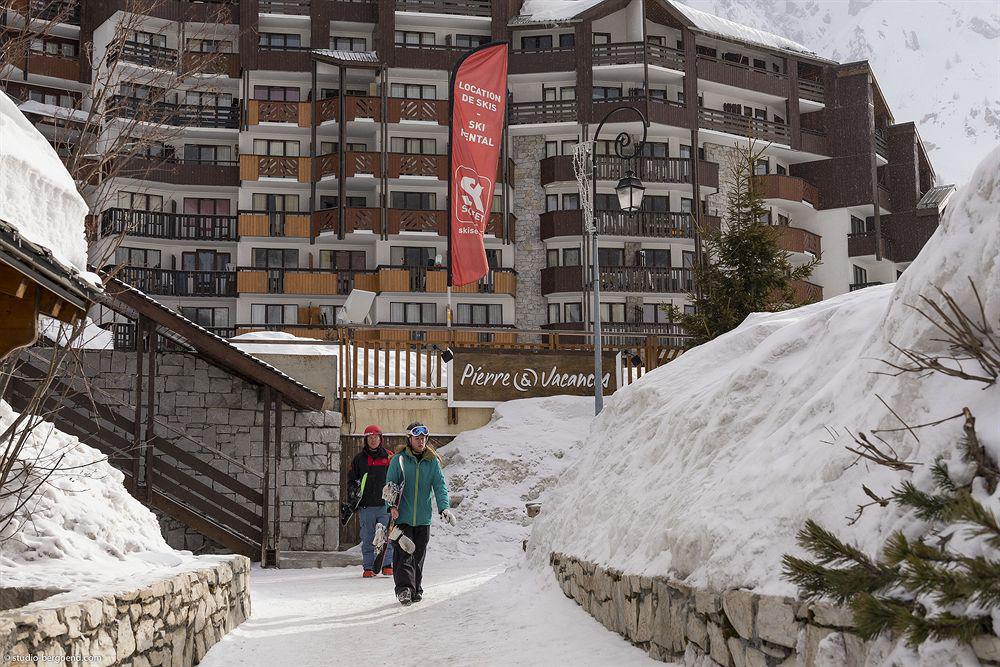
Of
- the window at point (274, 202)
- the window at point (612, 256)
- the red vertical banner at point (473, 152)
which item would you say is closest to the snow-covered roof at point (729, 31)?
the window at point (612, 256)

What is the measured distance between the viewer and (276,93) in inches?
1646

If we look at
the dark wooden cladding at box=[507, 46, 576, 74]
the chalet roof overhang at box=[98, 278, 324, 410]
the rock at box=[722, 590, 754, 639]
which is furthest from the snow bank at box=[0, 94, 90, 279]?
the dark wooden cladding at box=[507, 46, 576, 74]

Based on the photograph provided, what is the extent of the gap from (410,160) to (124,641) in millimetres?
34680

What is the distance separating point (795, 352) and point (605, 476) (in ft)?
7.72

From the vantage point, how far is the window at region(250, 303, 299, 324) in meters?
38.9

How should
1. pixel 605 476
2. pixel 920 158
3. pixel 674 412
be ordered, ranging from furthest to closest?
pixel 920 158 → pixel 605 476 → pixel 674 412

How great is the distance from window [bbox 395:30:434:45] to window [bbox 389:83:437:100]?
1.89m

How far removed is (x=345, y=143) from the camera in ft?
129

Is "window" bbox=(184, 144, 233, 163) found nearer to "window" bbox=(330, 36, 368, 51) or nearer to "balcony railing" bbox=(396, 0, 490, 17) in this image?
"window" bbox=(330, 36, 368, 51)

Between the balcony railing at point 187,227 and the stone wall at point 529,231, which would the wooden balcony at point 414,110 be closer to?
the stone wall at point 529,231

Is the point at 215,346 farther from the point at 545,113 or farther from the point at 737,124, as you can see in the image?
the point at 737,124

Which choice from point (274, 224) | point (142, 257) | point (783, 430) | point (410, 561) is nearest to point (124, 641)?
point (783, 430)

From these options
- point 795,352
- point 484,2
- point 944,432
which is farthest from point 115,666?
point 484,2

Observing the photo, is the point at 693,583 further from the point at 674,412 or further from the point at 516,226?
the point at 516,226
